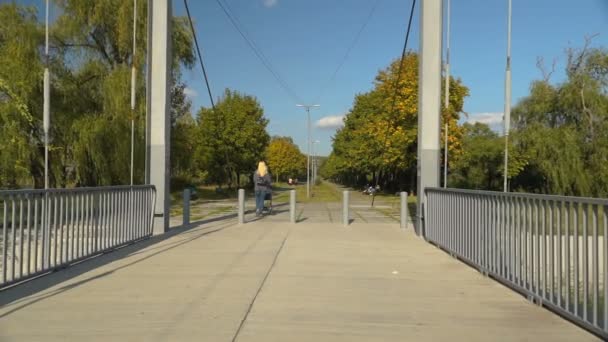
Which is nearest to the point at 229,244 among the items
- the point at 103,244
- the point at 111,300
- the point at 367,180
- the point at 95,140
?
the point at 103,244

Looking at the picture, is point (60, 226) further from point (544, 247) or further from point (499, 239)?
point (544, 247)

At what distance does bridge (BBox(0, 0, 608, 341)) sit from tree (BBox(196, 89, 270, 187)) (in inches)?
1291

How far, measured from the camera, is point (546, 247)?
220 inches

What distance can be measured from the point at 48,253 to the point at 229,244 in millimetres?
3719

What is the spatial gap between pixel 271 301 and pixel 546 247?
2.90 m

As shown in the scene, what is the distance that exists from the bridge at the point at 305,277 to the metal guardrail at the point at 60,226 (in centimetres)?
3

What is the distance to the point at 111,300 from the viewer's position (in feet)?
19.2

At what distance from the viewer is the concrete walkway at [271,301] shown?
15.8 feet

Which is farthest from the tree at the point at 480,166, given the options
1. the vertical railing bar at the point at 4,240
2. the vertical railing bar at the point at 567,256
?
the vertical railing bar at the point at 4,240

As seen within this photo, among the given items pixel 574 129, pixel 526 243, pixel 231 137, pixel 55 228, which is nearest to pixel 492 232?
pixel 526 243

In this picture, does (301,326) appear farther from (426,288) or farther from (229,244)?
(229,244)

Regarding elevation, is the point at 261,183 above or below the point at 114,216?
above

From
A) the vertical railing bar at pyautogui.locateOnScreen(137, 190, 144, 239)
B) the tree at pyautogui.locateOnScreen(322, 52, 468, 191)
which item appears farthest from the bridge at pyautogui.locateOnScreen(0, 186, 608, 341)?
the tree at pyautogui.locateOnScreen(322, 52, 468, 191)

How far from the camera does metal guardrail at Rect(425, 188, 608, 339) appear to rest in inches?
187
